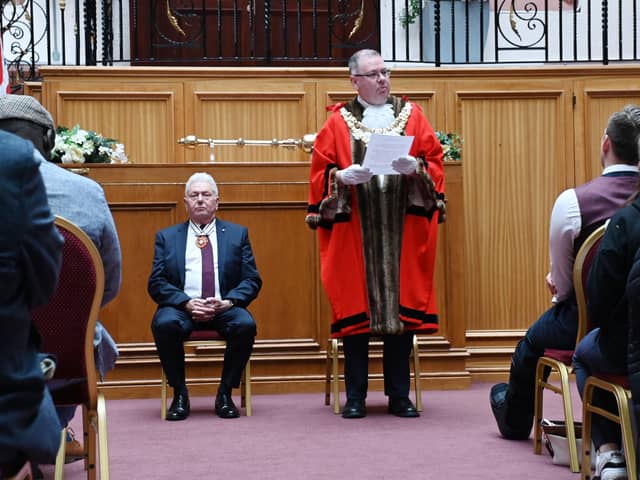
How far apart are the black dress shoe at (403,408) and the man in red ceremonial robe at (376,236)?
1 centimetres

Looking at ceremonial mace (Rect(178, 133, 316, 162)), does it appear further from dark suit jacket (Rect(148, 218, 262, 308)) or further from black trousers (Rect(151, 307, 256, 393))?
black trousers (Rect(151, 307, 256, 393))

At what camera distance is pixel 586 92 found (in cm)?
708

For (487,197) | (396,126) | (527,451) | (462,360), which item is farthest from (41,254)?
(487,197)

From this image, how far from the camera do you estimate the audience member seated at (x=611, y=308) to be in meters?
3.06

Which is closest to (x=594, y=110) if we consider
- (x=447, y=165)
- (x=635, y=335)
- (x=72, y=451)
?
(x=447, y=165)

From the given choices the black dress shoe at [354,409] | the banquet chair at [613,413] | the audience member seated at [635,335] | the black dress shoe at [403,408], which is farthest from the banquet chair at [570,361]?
the black dress shoe at [354,409]

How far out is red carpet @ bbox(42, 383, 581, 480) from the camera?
155 inches

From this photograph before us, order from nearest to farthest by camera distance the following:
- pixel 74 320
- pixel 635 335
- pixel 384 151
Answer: pixel 635 335 → pixel 74 320 → pixel 384 151

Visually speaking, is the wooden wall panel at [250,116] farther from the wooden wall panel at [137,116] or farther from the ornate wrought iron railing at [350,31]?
the ornate wrought iron railing at [350,31]

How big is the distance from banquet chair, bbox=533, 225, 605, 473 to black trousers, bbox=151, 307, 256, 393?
157 centimetres

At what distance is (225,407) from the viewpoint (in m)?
5.41

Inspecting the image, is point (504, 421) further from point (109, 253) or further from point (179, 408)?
point (109, 253)

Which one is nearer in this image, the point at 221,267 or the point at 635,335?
the point at 635,335

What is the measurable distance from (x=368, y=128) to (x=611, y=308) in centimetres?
251
